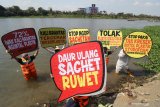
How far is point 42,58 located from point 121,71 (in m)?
6.33

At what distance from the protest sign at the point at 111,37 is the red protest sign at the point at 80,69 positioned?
24.5ft

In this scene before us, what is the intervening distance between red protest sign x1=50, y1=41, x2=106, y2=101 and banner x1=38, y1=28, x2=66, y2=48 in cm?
567

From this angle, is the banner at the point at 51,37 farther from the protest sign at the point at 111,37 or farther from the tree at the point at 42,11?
the tree at the point at 42,11

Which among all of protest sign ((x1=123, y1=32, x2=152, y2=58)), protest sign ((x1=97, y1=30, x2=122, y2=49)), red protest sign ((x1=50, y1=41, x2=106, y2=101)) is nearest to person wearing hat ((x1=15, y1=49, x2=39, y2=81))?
protest sign ((x1=97, y1=30, x2=122, y2=49))

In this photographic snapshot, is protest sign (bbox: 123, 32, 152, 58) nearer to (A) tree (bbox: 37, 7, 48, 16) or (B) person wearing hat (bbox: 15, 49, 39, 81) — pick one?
(B) person wearing hat (bbox: 15, 49, 39, 81)

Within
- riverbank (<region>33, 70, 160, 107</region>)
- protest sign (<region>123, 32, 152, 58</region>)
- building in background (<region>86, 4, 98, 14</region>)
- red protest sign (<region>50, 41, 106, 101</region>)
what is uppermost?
red protest sign (<region>50, 41, 106, 101</region>)

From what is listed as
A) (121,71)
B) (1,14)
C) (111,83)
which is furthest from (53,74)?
(1,14)

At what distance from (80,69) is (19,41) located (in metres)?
5.79

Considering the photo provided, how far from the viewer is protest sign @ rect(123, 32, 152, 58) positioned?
9789mm

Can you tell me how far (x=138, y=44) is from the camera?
32.4 feet

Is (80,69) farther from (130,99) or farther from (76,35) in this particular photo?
(76,35)

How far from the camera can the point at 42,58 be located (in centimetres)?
1662

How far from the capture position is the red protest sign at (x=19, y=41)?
9227 mm

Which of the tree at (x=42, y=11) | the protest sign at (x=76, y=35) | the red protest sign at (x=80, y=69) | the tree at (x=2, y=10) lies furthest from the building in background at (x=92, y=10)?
the red protest sign at (x=80, y=69)
